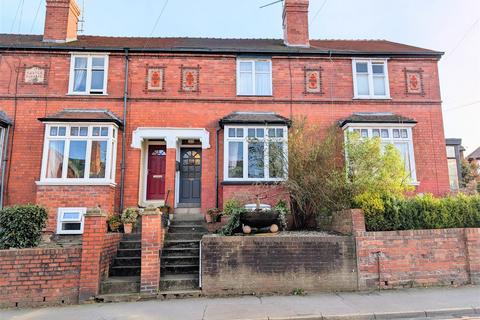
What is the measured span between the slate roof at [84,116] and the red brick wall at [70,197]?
7.52 ft

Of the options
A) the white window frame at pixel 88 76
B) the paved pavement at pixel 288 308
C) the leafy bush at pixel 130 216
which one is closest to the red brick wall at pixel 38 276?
the paved pavement at pixel 288 308

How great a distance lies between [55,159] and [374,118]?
37.6 ft

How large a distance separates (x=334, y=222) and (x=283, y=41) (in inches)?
376

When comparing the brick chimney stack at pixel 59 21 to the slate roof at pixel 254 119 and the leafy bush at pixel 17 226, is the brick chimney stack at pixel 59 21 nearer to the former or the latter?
the slate roof at pixel 254 119

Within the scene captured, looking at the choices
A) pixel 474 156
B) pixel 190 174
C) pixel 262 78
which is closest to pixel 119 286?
pixel 190 174

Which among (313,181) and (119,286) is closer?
(119,286)

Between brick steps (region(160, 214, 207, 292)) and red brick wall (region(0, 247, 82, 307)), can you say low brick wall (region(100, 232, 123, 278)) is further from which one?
brick steps (region(160, 214, 207, 292))

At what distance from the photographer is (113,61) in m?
12.7

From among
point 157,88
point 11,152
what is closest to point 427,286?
point 157,88

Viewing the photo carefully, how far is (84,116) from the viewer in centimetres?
1148

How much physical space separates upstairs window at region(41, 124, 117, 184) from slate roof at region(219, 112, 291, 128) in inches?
160

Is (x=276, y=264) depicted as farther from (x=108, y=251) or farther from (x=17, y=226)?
(x=17, y=226)

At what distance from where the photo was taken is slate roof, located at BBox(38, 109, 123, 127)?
36.9ft

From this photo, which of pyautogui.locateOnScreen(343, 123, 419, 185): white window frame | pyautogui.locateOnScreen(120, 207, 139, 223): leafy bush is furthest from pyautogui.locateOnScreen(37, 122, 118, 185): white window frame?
pyautogui.locateOnScreen(343, 123, 419, 185): white window frame
